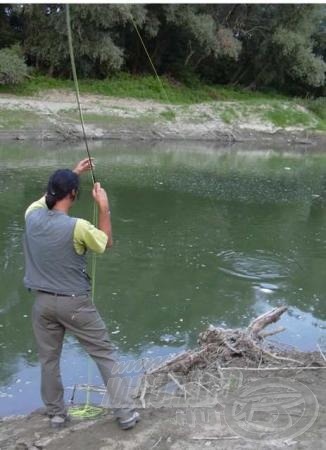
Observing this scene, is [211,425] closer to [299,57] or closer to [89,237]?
[89,237]

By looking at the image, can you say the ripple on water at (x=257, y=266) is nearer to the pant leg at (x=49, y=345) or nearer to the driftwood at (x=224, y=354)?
the driftwood at (x=224, y=354)

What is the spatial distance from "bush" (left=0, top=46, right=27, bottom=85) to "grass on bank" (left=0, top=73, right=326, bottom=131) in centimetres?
64

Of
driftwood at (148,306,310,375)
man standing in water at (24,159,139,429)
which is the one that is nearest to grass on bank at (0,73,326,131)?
driftwood at (148,306,310,375)

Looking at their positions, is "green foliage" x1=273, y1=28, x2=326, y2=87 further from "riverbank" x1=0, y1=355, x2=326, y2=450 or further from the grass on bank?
"riverbank" x1=0, y1=355, x2=326, y2=450

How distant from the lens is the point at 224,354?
556 cm

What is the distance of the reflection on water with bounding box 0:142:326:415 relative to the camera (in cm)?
680

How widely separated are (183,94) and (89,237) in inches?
1178

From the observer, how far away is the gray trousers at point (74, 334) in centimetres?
413

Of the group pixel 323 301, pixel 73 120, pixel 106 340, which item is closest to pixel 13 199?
pixel 323 301

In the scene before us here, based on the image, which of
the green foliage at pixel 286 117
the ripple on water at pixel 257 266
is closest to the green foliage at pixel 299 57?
the green foliage at pixel 286 117

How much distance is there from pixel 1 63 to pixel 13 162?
10.8m

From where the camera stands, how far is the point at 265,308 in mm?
8047

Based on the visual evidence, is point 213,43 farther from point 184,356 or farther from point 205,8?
point 184,356

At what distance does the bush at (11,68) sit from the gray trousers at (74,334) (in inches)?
991
